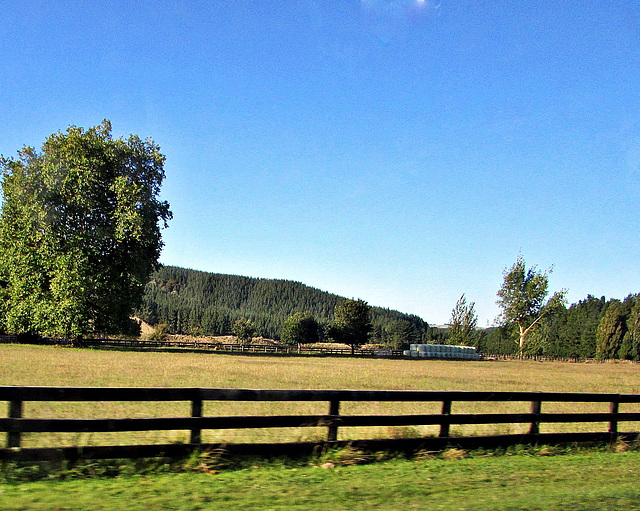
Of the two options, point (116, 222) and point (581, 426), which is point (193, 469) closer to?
point (581, 426)

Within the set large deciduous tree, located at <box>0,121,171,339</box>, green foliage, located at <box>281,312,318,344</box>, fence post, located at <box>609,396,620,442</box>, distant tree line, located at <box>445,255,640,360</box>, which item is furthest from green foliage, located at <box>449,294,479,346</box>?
fence post, located at <box>609,396,620,442</box>

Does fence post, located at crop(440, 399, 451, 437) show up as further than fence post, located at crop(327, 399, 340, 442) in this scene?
Yes

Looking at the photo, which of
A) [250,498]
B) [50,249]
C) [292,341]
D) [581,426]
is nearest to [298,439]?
[250,498]

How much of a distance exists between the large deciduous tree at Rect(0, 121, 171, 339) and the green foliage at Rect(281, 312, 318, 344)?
70.7 metres

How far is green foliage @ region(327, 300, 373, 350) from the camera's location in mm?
100250

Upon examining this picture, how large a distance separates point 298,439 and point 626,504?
503 cm

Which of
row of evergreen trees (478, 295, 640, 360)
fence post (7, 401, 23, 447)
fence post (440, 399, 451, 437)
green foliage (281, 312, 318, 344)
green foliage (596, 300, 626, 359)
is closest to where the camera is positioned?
fence post (7, 401, 23, 447)

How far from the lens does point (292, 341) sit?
117812 mm

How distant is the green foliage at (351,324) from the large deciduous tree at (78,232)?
186 feet

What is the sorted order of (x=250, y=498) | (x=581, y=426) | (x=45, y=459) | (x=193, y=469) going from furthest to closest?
(x=581, y=426) → (x=193, y=469) → (x=45, y=459) → (x=250, y=498)

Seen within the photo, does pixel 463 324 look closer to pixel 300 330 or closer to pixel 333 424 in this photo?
pixel 300 330

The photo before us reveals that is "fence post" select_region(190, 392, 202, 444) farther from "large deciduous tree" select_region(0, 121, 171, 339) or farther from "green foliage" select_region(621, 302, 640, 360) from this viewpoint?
"green foliage" select_region(621, 302, 640, 360)

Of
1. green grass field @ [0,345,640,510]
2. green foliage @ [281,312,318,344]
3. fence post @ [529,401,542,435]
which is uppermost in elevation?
fence post @ [529,401,542,435]

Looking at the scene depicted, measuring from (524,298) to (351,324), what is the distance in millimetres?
31533
